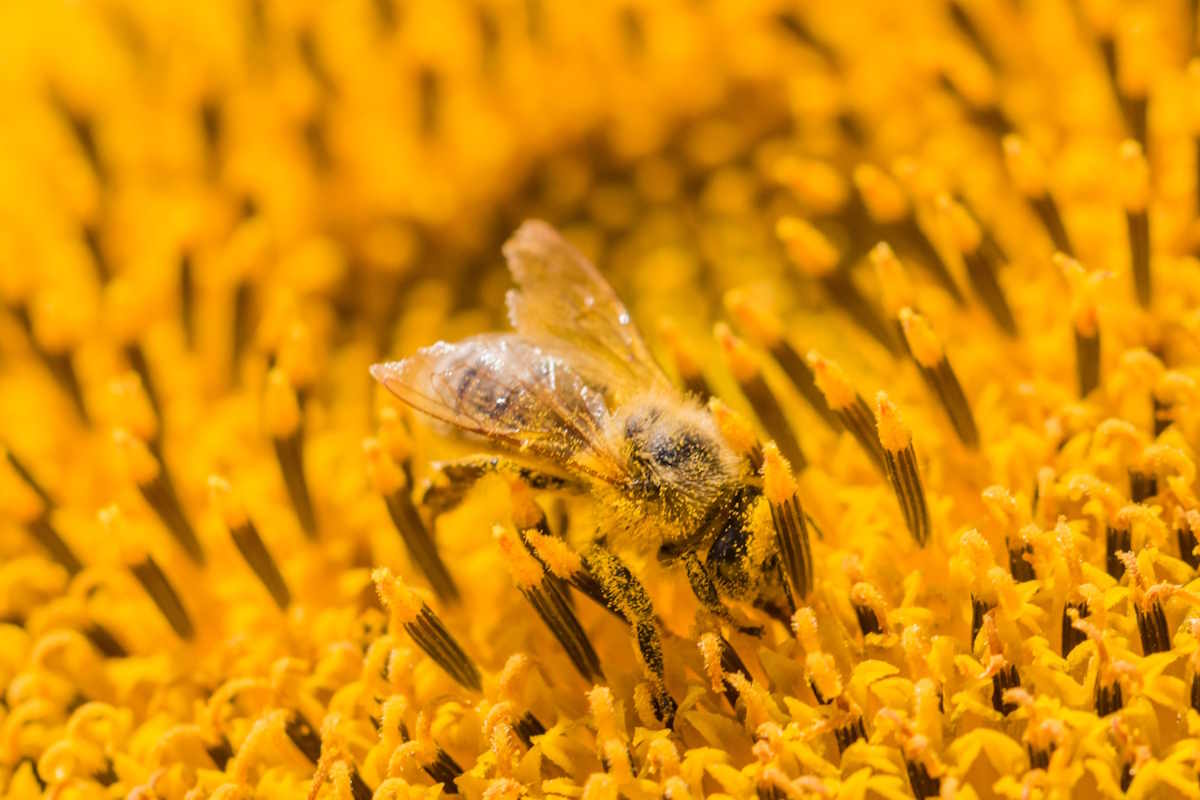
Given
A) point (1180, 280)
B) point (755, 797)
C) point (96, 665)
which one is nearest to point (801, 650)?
point (755, 797)

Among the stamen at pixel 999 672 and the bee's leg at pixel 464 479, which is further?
the bee's leg at pixel 464 479

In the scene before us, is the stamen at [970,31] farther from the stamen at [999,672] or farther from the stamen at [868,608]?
the stamen at [999,672]

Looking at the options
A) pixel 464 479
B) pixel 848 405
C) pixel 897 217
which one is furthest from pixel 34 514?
pixel 897 217

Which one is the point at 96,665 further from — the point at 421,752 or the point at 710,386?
the point at 710,386

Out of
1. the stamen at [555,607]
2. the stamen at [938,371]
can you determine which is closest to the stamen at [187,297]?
the stamen at [555,607]

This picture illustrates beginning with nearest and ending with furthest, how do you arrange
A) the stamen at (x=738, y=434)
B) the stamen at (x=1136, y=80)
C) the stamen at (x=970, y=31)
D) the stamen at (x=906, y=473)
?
the stamen at (x=738, y=434) → the stamen at (x=906, y=473) → the stamen at (x=1136, y=80) → the stamen at (x=970, y=31)

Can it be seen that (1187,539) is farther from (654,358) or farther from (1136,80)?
(1136,80)

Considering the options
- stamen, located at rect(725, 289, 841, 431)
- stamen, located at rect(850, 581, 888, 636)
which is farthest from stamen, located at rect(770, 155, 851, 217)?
stamen, located at rect(850, 581, 888, 636)

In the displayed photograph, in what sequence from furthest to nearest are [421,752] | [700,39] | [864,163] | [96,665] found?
[700,39] < [864,163] < [96,665] < [421,752]
